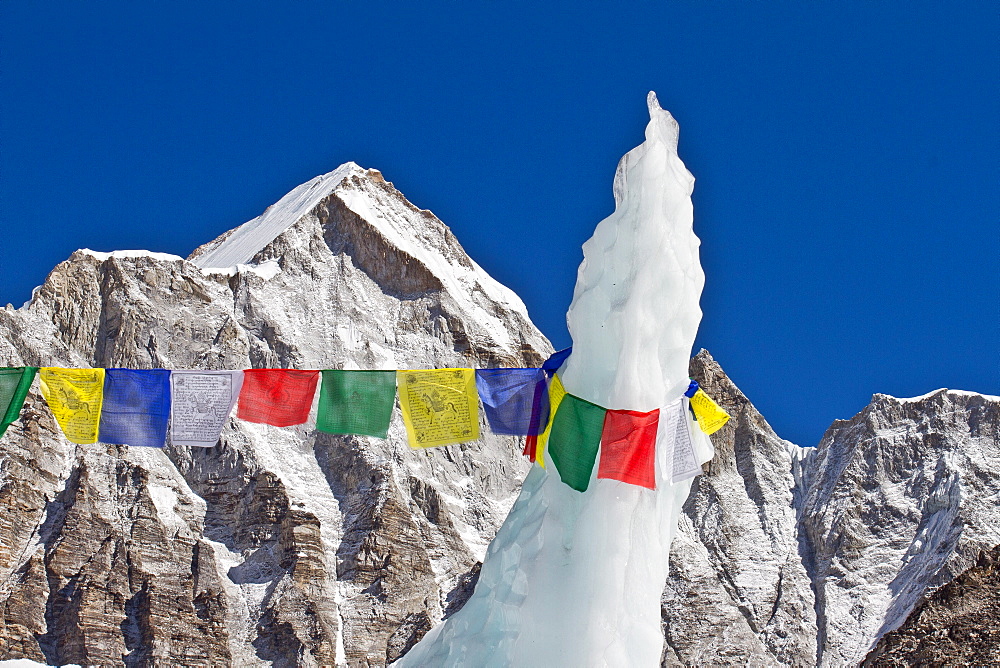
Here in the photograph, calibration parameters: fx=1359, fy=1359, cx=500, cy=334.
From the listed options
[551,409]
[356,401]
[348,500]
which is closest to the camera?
[551,409]

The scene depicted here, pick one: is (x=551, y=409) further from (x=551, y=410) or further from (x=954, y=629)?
(x=954, y=629)

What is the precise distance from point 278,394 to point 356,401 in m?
1.25

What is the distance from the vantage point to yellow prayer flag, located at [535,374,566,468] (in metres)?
16.7

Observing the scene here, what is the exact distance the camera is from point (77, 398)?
63.2 feet

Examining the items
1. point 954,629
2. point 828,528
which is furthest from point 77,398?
point 828,528

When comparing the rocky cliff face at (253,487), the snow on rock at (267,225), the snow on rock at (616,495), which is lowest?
the snow on rock at (616,495)

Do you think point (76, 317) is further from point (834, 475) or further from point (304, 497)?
point (834, 475)

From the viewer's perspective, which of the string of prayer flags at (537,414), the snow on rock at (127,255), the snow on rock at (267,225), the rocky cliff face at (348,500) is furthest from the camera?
the snow on rock at (267,225)

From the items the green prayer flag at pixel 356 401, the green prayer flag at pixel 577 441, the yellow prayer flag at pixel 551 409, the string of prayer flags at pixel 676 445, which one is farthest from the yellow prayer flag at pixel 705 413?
the green prayer flag at pixel 356 401

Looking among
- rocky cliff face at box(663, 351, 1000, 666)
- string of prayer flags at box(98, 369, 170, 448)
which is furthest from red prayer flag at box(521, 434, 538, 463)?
rocky cliff face at box(663, 351, 1000, 666)

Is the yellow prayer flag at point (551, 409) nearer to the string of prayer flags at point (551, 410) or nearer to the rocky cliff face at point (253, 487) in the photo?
the string of prayer flags at point (551, 410)

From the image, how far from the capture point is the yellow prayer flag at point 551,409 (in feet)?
54.9

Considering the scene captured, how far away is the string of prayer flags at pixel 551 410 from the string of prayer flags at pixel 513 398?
266 mm

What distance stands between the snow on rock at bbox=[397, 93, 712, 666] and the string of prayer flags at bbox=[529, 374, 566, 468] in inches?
6.7
